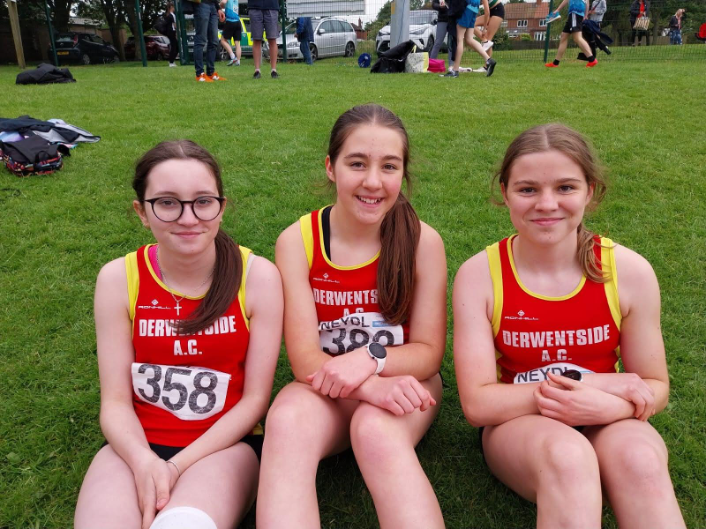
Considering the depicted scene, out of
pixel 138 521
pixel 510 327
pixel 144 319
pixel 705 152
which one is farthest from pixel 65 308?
pixel 705 152

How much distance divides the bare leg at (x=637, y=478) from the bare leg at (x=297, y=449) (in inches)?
34.4

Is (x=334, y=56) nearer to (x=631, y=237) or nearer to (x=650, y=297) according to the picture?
(x=631, y=237)

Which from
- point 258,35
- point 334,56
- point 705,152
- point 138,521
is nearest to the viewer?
point 138,521

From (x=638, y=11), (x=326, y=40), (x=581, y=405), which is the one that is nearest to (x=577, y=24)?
(x=638, y=11)

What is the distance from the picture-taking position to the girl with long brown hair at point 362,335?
1755mm

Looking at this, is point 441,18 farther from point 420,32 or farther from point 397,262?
point 397,262

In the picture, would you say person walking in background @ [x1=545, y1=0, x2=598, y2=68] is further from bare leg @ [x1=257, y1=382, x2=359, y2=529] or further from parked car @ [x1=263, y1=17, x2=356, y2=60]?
bare leg @ [x1=257, y1=382, x2=359, y2=529]

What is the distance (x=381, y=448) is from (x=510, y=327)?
67 centimetres

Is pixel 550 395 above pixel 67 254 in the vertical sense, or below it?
above

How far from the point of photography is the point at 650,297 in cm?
196

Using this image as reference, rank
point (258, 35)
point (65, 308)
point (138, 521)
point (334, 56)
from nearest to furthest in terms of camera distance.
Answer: point (138, 521)
point (65, 308)
point (258, 35)
point (334, 56)

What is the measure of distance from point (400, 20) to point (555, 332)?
13081 millimetres

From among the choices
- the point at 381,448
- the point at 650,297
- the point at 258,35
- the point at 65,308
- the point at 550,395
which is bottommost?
the point at 65,308

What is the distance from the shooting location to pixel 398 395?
73.7 inches
